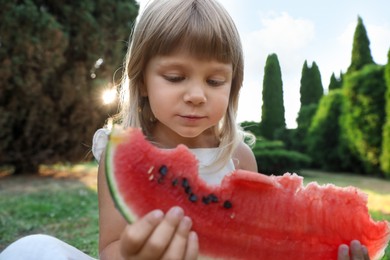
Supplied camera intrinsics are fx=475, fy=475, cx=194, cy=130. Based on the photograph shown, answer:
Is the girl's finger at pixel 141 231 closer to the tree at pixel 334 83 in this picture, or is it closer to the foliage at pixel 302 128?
the foliage at pixel 302 128

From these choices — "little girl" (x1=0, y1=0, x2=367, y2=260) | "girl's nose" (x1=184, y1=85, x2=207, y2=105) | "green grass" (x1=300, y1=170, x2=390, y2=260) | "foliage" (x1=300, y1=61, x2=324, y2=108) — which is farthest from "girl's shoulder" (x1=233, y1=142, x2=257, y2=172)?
"foliage" (x1=300, y1=61, x2=324, y2=108)

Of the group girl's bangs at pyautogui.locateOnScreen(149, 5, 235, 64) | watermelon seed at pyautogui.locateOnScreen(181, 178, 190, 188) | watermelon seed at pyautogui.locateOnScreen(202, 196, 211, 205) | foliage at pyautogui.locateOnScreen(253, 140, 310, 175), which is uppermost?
girl's bangs at pyautogui.locateOnScreen(149, 5, 235, 64)

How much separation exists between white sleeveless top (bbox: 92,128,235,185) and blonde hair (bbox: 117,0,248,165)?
4 cm

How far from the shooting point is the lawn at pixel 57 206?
4062mm

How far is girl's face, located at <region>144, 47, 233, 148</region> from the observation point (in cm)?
163

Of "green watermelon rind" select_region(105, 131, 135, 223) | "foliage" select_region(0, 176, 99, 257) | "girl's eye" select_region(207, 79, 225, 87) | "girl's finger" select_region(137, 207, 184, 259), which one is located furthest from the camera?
"foliage" select_region(0, 176, 99, 257)

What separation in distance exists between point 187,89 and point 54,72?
799 centimetres

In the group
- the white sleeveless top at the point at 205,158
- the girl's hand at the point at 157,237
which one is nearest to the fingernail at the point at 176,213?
the girl's hand at the point at 157,237

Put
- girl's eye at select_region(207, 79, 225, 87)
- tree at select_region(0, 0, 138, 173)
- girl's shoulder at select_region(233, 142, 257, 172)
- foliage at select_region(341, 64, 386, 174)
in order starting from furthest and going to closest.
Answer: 1. foliage at select_region(341, 64, 386, 174)
2. tree at select_region(0, 0, 138, 173)
3. girl's shoulder at select_region(233, 142, 257, 172)
4. girl's eye at select_region(207, 79, 225, 87)

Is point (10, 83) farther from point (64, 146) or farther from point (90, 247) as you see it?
point (90, 247)

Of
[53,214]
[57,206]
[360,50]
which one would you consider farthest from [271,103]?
[53,214]

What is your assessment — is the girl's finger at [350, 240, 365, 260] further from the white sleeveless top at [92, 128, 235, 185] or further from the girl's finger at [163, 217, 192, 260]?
the white sleeveless top at [92, 128, 235, 185]

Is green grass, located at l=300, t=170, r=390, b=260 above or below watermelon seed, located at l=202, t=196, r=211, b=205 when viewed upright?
below

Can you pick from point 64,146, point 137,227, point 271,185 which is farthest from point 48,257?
point 64,146
